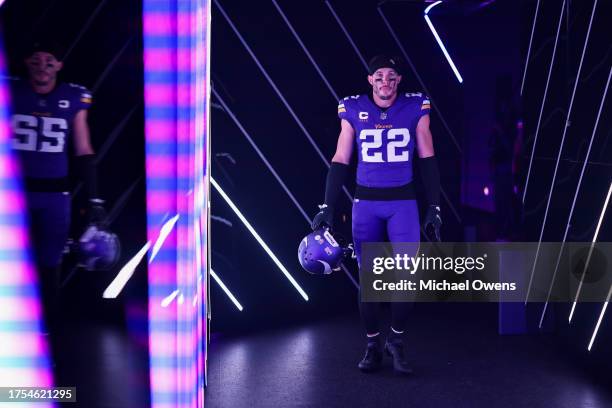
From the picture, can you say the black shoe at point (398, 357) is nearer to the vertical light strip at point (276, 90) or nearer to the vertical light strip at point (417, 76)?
the vertical light strip at point (276, 90)

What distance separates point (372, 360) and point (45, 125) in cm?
236

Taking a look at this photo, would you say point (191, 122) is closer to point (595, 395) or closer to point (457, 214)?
point (595, 395)

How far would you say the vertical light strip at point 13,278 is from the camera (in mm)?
1717

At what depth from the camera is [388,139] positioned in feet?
13.4

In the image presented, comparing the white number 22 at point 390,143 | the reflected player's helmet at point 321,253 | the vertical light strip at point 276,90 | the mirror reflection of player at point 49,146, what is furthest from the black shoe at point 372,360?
the mirror reflection of player at point 49,146

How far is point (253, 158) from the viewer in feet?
17.1

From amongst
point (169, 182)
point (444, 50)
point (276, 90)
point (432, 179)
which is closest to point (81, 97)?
point (169, 182)

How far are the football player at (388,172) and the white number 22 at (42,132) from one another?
183 cm

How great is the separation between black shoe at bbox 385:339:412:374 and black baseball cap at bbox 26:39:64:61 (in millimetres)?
2674

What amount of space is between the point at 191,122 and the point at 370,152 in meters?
2.27

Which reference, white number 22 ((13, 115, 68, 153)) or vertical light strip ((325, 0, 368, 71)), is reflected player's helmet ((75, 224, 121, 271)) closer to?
white number 22 ((13, 115, 68, 153))

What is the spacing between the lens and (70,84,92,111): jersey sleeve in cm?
217

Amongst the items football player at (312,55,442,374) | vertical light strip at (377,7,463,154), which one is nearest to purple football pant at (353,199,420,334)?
football player at (312,55,442,374)

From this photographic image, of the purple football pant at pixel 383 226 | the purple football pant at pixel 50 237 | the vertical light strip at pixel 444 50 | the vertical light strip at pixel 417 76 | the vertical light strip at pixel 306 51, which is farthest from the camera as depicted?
the vertical light strip at pixel 444 50
